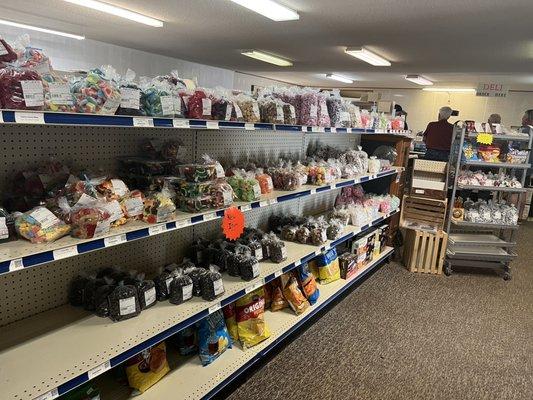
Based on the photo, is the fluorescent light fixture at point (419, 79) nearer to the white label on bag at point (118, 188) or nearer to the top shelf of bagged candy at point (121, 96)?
the top shelf of bagged candy at point (121, 96)

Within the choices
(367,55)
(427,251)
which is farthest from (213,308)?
(367,55)

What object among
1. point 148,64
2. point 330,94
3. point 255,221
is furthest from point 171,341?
point 148,64

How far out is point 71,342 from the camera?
5.71ft

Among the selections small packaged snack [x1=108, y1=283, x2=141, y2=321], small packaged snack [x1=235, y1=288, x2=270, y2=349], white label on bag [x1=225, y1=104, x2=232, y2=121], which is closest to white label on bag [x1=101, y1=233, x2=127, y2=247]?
small packaged snack [x1=108, y1=283, x2=141, y2=321]

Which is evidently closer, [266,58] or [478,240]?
[478,240]

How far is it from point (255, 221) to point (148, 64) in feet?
25.4

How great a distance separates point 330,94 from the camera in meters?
3.35

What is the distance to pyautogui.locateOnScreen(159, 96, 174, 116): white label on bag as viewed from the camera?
1.82 metres

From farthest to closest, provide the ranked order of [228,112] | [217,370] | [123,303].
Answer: [217,370] → [228,112] → [123,303]

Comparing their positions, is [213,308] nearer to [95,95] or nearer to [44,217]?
[44,217]

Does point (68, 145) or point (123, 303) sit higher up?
point (68, 145)

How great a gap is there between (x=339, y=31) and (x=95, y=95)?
4.96 meters

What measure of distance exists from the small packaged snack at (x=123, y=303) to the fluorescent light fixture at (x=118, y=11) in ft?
14.9

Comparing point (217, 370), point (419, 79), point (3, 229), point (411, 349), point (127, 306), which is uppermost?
point (419, 79)
